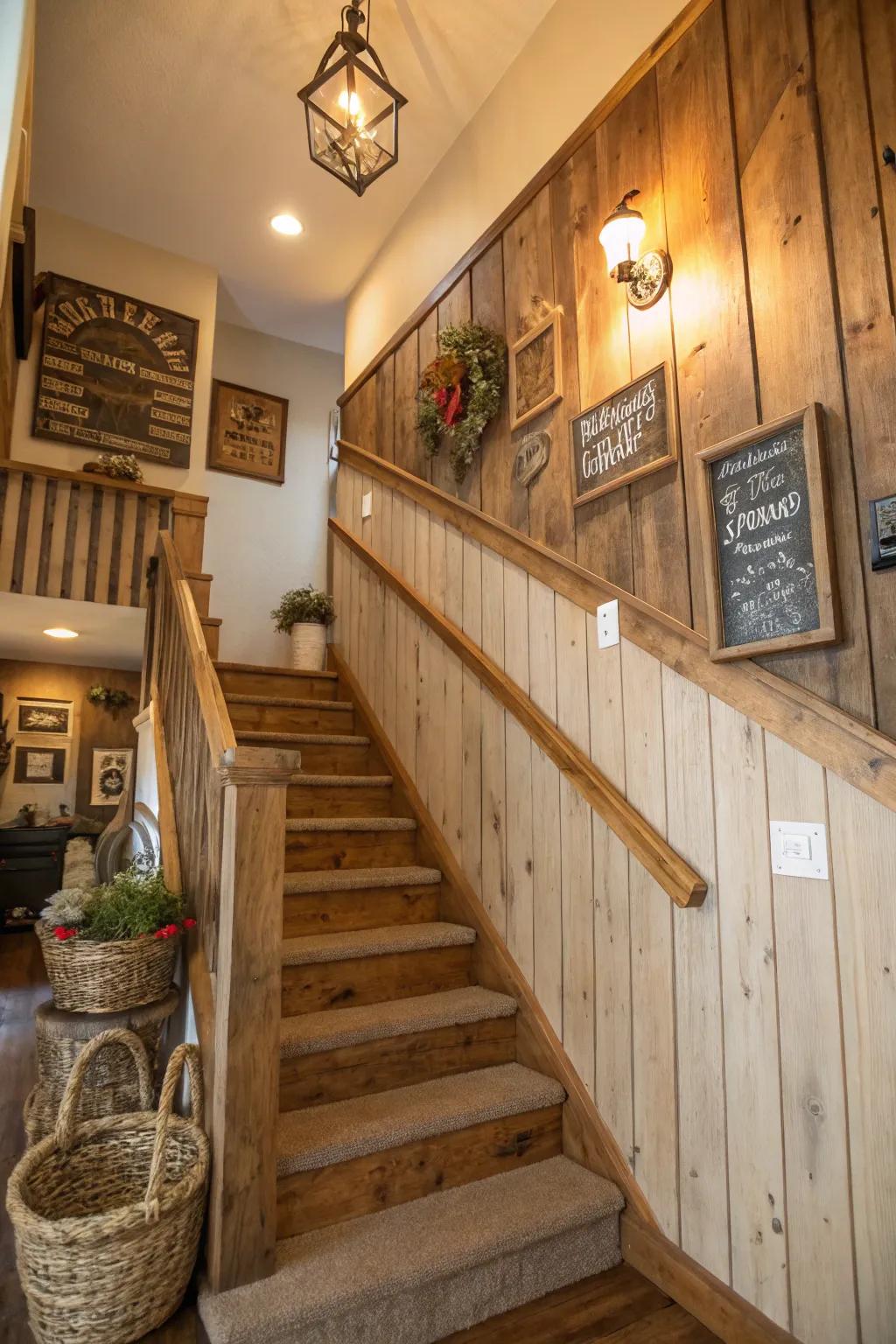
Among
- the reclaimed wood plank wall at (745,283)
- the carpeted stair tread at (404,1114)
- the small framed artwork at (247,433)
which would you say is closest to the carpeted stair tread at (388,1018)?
the carpeted stair tread at (404,1114)

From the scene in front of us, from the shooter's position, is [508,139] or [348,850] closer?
[348,850]

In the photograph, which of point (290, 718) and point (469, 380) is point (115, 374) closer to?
point (290, 718)

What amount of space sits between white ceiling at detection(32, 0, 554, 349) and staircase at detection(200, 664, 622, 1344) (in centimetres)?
315

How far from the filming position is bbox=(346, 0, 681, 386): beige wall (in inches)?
95.0

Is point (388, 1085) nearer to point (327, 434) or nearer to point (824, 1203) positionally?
point (824, 1203)

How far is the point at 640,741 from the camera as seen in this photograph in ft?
6.48

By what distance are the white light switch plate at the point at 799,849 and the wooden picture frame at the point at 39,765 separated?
536cm

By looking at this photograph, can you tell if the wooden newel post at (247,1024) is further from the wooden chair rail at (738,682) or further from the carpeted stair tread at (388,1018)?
the wooden chair rail at (738,682)

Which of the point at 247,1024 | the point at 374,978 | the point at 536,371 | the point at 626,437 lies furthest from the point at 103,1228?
the point at 536,371

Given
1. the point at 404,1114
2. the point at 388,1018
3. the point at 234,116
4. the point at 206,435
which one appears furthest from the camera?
the point at 206,435

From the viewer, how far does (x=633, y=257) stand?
2090 mm

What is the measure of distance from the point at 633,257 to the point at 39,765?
524 centimetres

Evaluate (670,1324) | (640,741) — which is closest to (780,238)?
(640,741)

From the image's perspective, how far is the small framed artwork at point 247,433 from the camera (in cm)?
511
